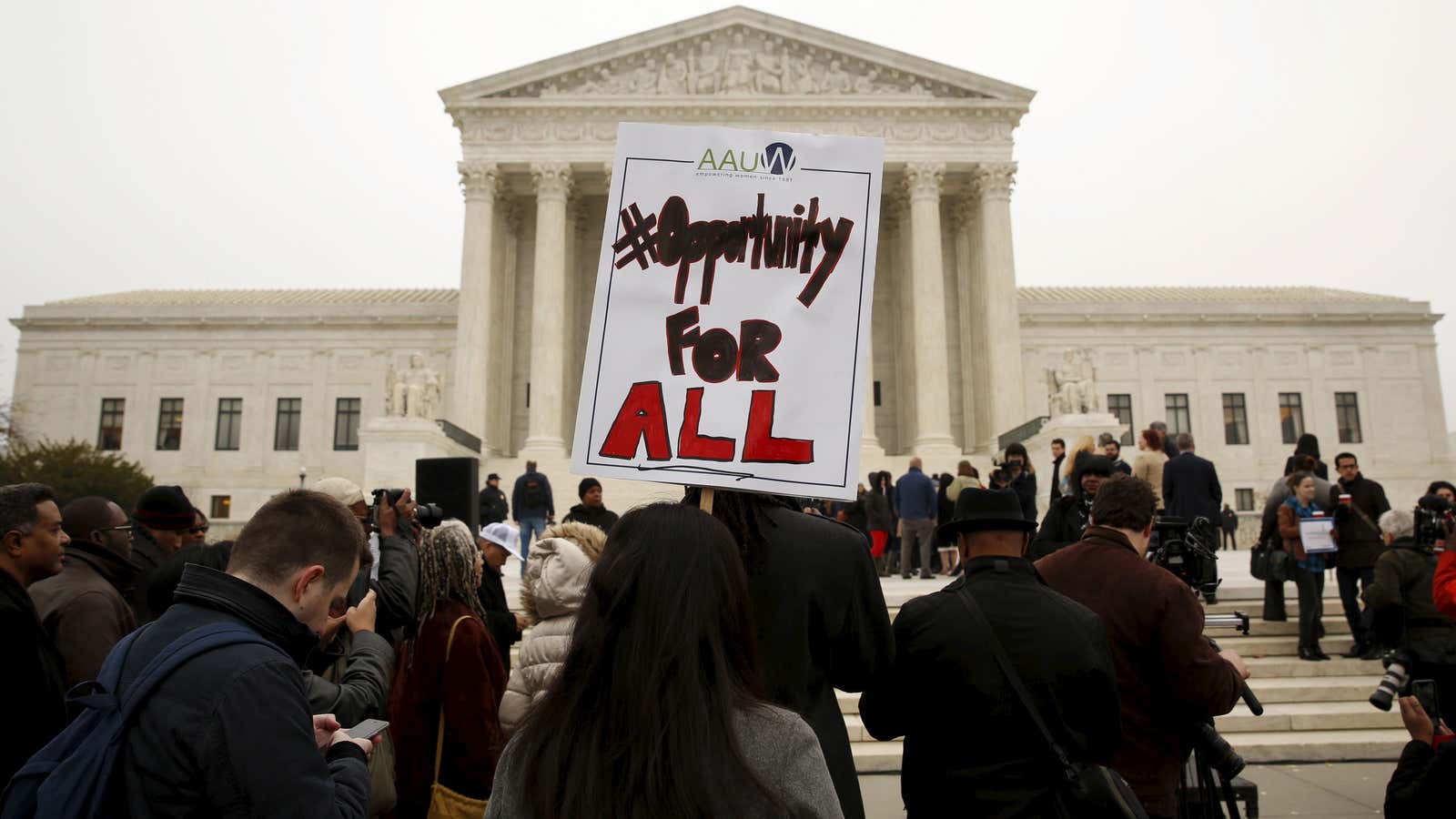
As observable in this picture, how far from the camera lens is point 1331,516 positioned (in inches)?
384

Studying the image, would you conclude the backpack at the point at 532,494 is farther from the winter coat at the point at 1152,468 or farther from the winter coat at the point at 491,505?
the winter coat at the point at 1152,468

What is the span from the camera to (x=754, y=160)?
11.7 ft

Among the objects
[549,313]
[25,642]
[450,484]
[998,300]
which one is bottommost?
[25,642]

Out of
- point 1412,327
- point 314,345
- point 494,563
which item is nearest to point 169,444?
point 314,345

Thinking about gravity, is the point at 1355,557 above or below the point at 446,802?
above

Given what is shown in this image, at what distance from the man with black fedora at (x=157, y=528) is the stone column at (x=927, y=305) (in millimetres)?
28177

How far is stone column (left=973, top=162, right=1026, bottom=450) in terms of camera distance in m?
33.2

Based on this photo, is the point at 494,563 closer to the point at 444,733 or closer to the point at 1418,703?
the point at 444,733

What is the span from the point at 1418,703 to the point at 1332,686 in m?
5.85

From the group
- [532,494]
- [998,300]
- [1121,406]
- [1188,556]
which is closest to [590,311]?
[998,300]

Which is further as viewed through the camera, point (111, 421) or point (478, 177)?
point (111, 421)

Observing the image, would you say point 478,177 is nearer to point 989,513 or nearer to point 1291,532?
point 1291,532

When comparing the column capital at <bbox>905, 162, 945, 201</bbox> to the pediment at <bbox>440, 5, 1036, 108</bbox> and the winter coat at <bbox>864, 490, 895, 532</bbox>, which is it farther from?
the winter coat at <bbox>864, 490, 895, 532</bbox>

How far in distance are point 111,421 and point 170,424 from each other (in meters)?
2.83
